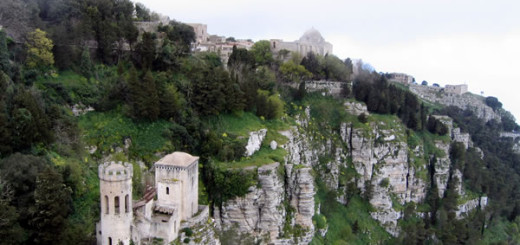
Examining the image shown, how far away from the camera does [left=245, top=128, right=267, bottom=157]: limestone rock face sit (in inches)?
1320

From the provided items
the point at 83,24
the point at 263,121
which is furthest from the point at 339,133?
the point at 83,24

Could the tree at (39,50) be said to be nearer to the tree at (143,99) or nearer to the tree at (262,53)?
the tree at (143,99)

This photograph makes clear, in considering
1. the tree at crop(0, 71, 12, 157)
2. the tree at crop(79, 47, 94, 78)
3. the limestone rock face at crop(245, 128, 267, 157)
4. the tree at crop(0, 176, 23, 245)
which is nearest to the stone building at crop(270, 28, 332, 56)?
the limestone rock face at crop(245, 128, 267, 157)

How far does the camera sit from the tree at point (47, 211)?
60.6ft

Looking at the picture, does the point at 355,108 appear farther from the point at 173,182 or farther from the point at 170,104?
the point at 173,182

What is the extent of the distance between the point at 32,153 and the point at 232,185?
1317 cm

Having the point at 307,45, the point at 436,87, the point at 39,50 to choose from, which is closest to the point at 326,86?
the point at 307,45

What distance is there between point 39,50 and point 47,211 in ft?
60.8

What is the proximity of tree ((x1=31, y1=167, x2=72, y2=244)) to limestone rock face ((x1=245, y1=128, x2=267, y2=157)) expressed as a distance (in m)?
16.4

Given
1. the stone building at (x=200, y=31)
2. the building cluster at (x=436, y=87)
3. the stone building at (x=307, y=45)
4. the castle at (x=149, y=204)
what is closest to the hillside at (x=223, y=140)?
the castle at (x=149, y=204)

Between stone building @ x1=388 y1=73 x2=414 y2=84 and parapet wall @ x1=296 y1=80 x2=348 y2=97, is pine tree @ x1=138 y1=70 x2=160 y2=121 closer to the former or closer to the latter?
parapet wall @ x1=296 y1=80 x2=348 y2=97

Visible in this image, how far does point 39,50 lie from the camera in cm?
3212

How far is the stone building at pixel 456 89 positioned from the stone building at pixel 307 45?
43.2 m

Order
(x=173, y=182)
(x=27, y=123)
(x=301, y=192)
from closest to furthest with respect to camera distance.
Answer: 1. (x=173, y=182)
2. (x=27, y=123)
3. (x=301, y=192)
